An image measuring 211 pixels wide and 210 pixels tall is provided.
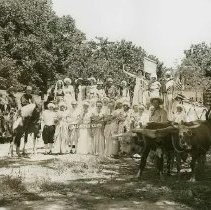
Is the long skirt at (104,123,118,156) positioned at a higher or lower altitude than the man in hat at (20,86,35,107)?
lower

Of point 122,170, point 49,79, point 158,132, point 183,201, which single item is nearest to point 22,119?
point 122,170

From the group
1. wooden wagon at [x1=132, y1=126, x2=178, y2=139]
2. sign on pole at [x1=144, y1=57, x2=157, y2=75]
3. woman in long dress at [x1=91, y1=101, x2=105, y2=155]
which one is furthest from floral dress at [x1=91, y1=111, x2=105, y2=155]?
sign on pole at [x1=144, y1=57, x2=157, y2=75]

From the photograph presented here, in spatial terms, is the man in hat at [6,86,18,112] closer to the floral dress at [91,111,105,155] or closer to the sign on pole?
the sign on pole

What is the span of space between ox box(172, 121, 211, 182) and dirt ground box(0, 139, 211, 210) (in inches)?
24.2

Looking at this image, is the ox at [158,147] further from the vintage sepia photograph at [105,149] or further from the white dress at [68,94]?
the white dress at [68,94]

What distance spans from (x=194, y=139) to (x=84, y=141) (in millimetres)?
7007

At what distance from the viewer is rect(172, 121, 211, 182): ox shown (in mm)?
11252

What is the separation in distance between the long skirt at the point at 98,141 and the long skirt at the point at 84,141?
237 mm

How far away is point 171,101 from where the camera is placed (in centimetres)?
1767

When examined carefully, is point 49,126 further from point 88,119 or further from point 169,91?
point 169,91

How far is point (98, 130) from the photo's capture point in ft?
57.5

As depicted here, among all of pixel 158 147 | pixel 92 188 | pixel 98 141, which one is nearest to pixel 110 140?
pixel 98 141

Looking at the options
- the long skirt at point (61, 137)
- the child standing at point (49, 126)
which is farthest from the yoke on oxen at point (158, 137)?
the long skirt at point (61, 137)

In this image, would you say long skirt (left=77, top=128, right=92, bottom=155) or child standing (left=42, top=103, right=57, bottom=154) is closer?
child standing (left=42, top=103, right=57, bottom=154)
